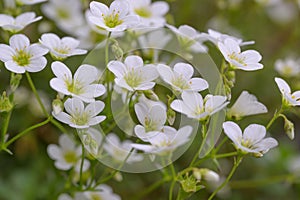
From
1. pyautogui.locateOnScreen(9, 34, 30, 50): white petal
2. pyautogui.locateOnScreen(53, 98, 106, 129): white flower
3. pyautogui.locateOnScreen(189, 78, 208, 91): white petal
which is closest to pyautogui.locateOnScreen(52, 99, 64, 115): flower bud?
pyautogui.locateOnScreen(53, 98, 106, 129): white flower

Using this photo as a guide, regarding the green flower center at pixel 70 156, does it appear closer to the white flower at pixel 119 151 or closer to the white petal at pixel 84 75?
the white flower at pixel 119 151

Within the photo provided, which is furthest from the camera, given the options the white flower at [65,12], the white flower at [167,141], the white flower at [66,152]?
the white flower at [65,12]

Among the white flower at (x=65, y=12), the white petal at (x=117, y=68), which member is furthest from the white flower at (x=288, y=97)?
the white flower at (x=65, y=12)

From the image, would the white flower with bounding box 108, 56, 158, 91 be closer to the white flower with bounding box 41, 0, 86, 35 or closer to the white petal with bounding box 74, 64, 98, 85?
the white petal with bounding box 74, 64, 98, 85

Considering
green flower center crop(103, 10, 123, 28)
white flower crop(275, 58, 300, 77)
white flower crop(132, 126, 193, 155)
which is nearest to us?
white flower crop(132, 126, 193, 155)

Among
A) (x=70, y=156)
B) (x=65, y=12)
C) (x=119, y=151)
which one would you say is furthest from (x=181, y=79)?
(x=65, y=12)


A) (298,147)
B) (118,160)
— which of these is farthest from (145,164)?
(298,147)

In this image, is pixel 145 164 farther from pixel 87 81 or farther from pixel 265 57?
pixel 265 57
